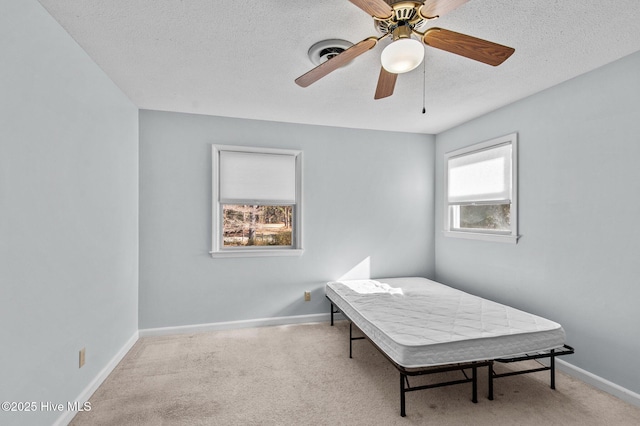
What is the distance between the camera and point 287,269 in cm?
371

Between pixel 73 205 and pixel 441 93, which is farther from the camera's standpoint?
pixel 441 93

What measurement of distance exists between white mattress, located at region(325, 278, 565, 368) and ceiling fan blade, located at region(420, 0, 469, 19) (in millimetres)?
1829

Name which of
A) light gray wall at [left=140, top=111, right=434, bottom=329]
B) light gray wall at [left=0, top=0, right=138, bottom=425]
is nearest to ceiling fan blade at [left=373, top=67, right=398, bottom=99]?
light gray wall at [left=140, top=111, right=434, bottom=329]

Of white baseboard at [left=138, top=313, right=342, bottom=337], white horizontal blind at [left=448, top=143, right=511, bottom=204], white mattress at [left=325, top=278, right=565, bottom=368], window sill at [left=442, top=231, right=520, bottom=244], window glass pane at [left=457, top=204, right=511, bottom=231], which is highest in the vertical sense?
white horizontal blind at [left=448, top=143, right=511, bottom=204]

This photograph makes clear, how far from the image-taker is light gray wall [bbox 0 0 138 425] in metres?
1.47

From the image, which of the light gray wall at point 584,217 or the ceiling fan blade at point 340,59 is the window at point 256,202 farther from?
the light gray wall at point 584,217

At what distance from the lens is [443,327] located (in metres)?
2.25

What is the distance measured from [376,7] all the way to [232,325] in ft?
10.9

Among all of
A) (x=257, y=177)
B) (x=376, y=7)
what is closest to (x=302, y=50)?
(x=376, y=7)

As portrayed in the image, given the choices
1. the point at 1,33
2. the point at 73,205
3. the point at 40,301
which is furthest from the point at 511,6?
the point at 40,301

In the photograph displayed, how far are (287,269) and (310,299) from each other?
473 mm

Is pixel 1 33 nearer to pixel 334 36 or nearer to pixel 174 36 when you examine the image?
pixel 174 36

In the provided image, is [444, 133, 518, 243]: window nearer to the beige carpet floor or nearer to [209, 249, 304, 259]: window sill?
the beige carpet floor

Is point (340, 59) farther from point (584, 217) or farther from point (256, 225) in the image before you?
point (256, 225)
